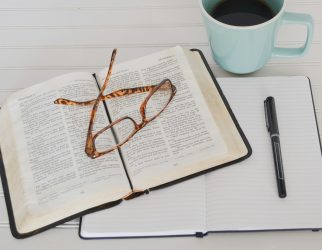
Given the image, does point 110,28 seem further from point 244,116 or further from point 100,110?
point 244,116

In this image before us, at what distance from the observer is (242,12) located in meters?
0.67

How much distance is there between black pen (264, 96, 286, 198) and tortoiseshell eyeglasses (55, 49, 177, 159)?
15cm

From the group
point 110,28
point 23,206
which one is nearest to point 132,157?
point 23,206

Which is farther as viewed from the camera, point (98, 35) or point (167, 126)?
point (98, 35)

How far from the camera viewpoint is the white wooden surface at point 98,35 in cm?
73

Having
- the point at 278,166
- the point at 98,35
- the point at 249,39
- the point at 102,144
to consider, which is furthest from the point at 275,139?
the point at 98,35

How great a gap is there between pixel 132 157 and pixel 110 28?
0.30 m

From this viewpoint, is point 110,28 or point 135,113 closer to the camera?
point 135,113

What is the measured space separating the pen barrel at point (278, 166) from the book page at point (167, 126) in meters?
0.07

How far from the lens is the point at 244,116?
0.65 metres

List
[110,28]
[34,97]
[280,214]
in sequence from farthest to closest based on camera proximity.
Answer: [110,28] → [34,97] → [280,214]

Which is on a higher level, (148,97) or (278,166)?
(148,97)

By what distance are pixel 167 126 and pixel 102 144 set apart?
10cm

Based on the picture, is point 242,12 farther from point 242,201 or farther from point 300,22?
A: point 242,201
